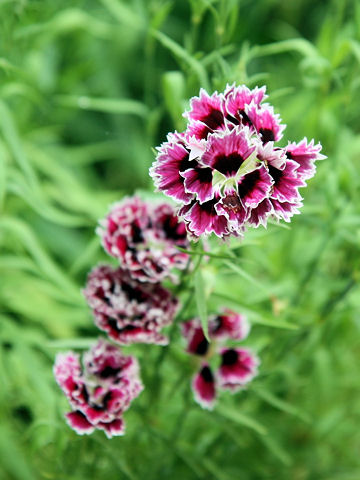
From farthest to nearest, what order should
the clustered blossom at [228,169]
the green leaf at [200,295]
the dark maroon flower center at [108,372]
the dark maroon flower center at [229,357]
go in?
the dark maroon flower center at [229,357] → the dark maroon flower center at [108,372] → the green leaf at [200,295] → the clustered blossom at [228,169]

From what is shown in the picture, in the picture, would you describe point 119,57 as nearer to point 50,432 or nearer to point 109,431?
point 50,432

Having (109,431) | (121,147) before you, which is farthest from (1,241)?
(121,147)

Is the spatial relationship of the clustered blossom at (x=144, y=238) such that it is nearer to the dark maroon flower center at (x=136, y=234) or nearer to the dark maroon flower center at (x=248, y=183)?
the dark maroon flower center at (x=136, y=234)

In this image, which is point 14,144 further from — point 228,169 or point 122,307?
point 228,169

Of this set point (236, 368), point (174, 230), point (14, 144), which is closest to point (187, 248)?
point (174, 230)

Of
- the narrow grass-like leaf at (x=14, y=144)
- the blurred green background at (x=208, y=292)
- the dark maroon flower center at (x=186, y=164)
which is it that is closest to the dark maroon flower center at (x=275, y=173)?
the dark maroon flower center at (x=186, y=164)

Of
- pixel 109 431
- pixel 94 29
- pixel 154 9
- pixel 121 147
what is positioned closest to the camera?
pixel 109 431

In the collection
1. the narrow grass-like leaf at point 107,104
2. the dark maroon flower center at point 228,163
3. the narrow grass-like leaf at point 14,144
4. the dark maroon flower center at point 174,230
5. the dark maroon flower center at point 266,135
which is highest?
the narrow grass-like leaf at point 107,104
